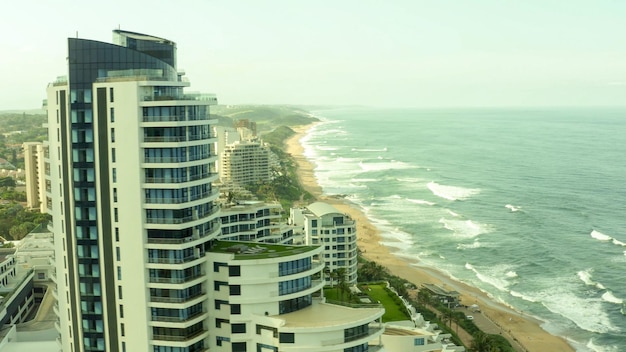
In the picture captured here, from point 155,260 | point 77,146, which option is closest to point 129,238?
point 155,260

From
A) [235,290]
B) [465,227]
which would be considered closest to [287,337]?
[235,290]

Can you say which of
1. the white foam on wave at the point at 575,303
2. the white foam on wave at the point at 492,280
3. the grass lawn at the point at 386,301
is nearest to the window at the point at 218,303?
the grass lawn at the point at 386,301

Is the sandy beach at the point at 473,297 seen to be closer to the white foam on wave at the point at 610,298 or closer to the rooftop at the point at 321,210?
the white foam on wave at the point at 610,298

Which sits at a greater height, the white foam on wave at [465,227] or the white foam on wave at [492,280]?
the white foam on wave at [465,227]

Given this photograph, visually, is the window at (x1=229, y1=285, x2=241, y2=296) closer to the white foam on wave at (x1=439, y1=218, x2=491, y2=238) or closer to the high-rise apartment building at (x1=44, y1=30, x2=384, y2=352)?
the high-rise apartment building at (x1=44, y1=30, x2=384, y2=352)

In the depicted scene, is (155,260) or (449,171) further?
(449,171)

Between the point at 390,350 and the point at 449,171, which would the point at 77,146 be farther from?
the point at 449,171
